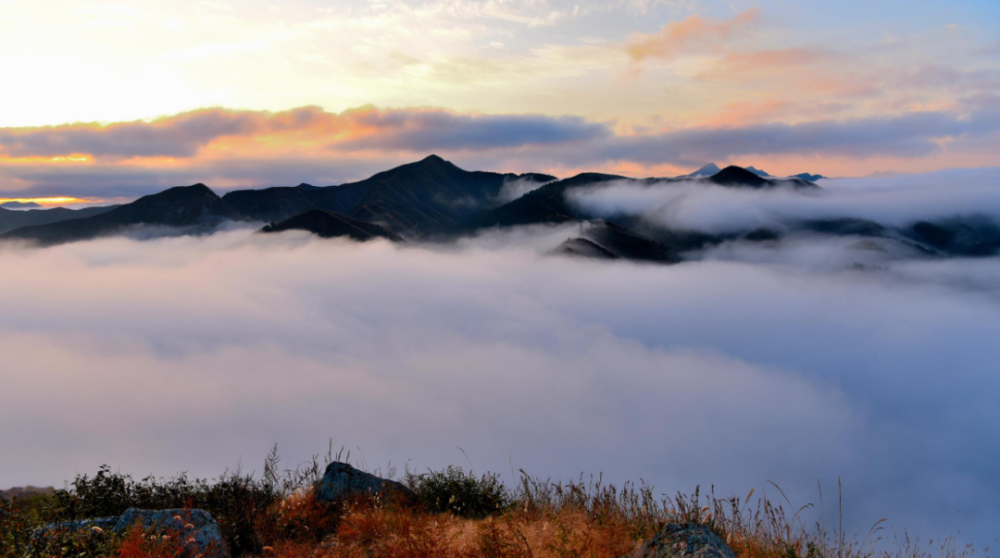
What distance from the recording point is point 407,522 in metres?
7.57

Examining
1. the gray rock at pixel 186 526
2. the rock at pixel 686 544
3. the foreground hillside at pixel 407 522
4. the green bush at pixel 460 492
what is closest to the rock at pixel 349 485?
the foreground hillside at pixel 407 522

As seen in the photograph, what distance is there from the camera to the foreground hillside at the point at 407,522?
6.84 m

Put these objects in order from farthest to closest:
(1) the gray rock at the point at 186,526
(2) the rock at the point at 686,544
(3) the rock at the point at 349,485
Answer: (3) the rock at the point at 349,485 < (1) the gray rock at the point at 186,526 < (2) the rock at the point at 686,544

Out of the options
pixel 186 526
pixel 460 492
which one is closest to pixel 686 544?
pixel 186 526

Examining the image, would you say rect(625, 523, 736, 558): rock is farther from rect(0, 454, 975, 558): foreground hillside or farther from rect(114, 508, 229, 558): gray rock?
rect(114, 508, 229, 558): gray rock

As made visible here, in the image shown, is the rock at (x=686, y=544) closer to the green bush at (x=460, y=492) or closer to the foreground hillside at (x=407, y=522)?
the foreground hillside at (x=407, y=522)

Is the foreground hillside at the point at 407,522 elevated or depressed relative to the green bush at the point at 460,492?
elevated

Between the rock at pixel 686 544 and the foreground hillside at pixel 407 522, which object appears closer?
the rock at pixel 686 544

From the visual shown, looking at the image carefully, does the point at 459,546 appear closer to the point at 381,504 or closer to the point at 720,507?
the point at 381,504

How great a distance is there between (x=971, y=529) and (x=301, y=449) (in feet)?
758

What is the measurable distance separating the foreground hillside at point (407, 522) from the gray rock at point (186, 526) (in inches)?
1.6

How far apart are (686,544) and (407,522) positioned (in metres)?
3.74

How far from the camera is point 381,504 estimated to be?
10.1 meters

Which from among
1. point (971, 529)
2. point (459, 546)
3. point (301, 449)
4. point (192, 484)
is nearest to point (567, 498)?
point (459, 546)
